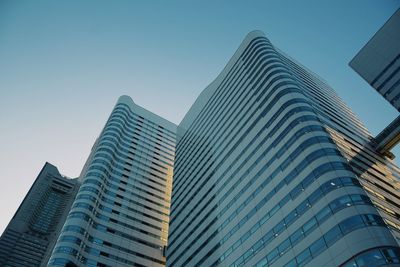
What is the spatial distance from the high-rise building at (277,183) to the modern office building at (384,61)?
33.2ft

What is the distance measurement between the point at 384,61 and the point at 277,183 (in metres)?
45.1

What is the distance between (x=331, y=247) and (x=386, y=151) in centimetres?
3959

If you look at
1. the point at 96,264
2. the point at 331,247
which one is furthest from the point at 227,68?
the point at 331,247

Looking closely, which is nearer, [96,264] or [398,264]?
[398,264]

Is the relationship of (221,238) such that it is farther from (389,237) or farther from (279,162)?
(389,237)

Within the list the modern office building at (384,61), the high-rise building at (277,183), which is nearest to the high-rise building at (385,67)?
the modern office building at (384,61)

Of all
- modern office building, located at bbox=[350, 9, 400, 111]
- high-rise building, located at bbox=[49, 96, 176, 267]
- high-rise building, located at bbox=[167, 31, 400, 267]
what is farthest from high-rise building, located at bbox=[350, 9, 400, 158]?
high-rise building, located at bbox=[49, 96, 176, 267]

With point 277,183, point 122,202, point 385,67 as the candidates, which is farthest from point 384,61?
point 122,202

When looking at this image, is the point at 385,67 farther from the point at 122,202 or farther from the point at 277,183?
the point at 122,202

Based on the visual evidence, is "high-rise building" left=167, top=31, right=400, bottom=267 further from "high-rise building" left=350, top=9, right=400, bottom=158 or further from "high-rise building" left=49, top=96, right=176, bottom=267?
"high-rise building" left=49, top=96, right=176, bottom=267

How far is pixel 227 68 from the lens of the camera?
101 meters

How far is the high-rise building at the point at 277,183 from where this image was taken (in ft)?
131

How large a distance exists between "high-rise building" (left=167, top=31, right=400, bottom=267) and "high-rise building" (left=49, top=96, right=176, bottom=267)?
9.39m

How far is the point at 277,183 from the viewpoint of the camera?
5322 centimetres
